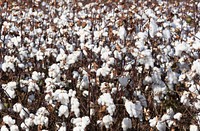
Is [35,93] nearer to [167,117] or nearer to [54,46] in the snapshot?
[54,46]

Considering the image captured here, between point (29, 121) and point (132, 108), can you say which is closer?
point (132, 108)

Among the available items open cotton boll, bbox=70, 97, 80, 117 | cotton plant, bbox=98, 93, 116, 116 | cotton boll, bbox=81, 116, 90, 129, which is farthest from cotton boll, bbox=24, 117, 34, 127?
cotton plant, bbox=98, 93, 116, 116

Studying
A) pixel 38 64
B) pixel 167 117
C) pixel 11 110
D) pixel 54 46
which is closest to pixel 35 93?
pixel 11 110

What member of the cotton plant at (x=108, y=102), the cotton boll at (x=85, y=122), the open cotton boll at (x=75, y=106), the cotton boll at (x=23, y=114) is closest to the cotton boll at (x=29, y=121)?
the cotton boll at (x=23, y=114)

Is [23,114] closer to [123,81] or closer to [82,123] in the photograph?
[82,123]

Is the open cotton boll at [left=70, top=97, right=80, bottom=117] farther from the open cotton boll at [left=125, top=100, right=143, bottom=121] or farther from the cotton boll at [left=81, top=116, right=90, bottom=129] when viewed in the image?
the open cotton boll at [left=125, top=100, right=143, bottom=121]

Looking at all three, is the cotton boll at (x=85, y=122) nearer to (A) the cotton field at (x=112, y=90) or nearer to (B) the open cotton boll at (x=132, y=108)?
(A) the cotton field at (x=112, y=90)

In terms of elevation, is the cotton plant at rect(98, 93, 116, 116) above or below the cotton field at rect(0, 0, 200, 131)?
below

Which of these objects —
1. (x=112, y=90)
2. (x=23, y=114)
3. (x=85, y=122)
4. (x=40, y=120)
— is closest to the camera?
(x=85, y=122)

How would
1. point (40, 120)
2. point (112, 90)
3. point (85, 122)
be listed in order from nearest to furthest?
1. point (85, 122)
2. point (40, 120)
3. point (112, 90)

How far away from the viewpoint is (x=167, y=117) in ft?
12.6

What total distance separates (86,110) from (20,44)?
267cm

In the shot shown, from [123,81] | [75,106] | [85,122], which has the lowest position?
[85,122]

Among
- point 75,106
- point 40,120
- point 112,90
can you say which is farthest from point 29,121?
point 112,90
